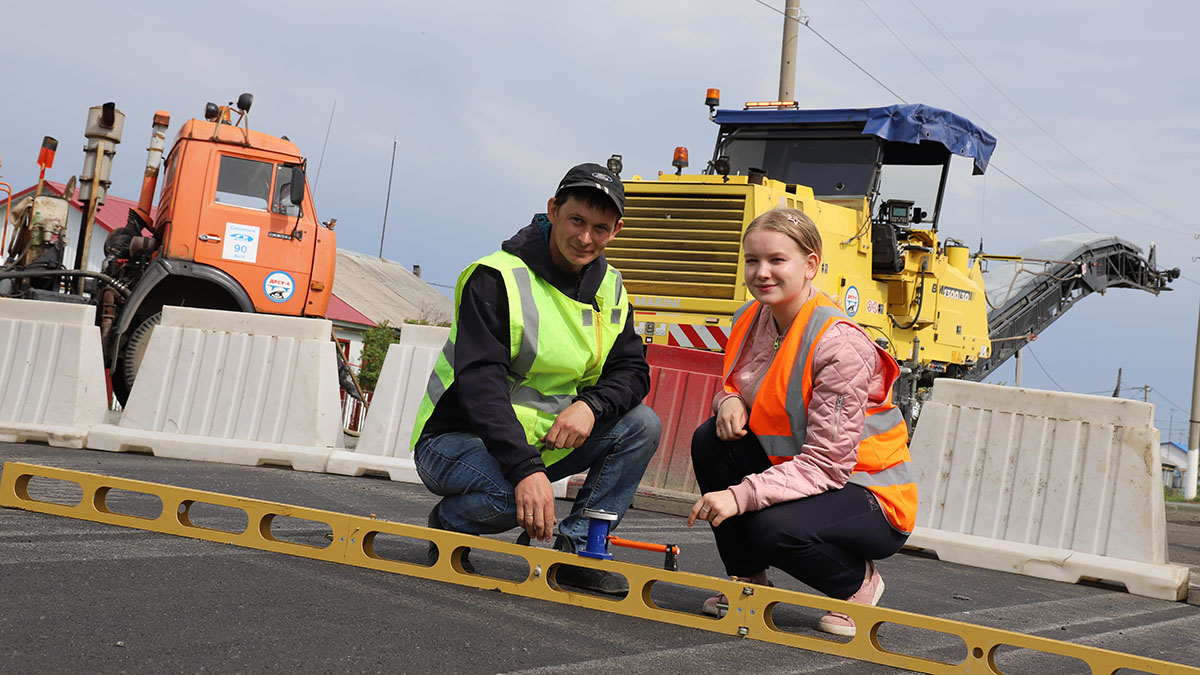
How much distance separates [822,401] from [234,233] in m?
9.17

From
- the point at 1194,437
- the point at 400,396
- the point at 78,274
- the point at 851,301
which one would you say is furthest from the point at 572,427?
the point at 1194,437

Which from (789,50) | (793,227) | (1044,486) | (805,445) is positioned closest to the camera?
(805,445)

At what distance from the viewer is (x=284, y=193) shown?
11.8m

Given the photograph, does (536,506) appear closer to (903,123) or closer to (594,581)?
(594,581)

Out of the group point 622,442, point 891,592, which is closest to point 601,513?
point 622,442

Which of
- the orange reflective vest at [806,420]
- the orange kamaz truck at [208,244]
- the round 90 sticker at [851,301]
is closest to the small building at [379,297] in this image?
the orange kamaz truck at [208,244]

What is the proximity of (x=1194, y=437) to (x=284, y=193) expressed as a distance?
84.8 feet

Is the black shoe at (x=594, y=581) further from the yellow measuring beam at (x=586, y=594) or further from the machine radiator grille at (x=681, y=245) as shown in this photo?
the machine radiator grille at (x=681, y=245)

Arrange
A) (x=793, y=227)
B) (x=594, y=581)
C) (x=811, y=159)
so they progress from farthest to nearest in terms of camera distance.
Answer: (x=811, y=159) < (x=594, y=581) < (x=793, y=227)

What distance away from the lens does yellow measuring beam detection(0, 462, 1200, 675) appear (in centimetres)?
317

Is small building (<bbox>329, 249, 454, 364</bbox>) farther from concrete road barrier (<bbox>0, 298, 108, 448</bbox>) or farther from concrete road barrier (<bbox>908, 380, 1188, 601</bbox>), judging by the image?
concrete road barrier (<bbox>908, 380, 1188, 601</bbox>)

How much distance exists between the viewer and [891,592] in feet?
16.5

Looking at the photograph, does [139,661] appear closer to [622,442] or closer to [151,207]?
[622,442]

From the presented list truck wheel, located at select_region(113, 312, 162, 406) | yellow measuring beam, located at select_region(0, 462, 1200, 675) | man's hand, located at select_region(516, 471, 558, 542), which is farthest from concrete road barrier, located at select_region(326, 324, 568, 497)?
man's hand, located at select_region(516, 471, 558, 542)
